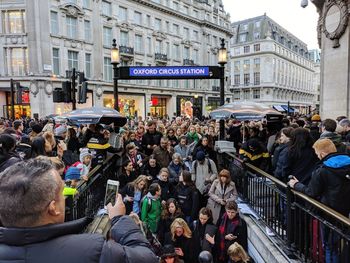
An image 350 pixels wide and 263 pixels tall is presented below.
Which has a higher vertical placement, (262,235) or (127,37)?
(127,37)

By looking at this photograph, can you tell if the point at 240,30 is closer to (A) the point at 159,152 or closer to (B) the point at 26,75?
(B) the point at 26,75

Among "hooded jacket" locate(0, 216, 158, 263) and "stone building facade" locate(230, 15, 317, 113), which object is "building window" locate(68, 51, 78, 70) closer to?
"hooded jacket" locate(0, 216, 158, 263)

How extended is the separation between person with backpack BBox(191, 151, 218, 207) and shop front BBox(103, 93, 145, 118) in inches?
1283

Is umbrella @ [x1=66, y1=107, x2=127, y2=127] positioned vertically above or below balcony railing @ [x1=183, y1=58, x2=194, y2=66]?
below

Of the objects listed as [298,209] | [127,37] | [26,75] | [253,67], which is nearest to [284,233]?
[298,209]

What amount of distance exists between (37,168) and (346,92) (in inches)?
444

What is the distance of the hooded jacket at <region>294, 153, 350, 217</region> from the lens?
3811 millimetres

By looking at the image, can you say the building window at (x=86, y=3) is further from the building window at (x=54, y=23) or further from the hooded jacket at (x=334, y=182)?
the hooded jacket at (x=334, y=182)

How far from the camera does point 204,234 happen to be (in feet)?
19.5

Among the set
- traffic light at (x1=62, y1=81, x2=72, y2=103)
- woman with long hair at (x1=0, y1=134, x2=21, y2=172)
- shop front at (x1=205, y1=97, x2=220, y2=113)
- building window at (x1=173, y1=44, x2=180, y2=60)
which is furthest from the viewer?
shop front at (x1=205, y1=97, x2=220, y2=113)

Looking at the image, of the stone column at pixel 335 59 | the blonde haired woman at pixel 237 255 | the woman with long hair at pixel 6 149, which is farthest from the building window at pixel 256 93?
the woman with long hair at pixel 6 149

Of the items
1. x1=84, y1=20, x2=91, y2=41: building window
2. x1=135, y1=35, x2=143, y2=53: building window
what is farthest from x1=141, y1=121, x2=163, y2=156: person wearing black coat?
x1=135, y1=35, x2=143, y2=53: building window

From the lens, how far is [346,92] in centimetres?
1065

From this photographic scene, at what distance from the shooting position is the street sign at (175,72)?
11.6 m
